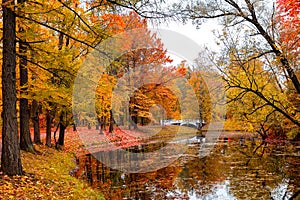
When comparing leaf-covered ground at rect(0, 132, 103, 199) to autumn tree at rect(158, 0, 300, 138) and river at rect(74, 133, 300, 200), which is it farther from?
autumn tree at rect(158, 0, 300, 138)

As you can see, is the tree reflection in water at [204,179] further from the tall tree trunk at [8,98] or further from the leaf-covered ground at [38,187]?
the tall tree trunk at [8,98]

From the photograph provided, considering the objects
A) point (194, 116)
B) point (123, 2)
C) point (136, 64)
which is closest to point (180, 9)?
point (123, 2)

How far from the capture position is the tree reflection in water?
9.03 meters

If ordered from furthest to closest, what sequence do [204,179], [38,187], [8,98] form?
[204,179] < [8,98] < [38,187]

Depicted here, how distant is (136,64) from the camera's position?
2369cm

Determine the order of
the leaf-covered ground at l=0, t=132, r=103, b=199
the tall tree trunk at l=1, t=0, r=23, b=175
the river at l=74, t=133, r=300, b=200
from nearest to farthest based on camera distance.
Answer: the leaf-covered ground at l=0, t=132, r=103, b=199 < the tall tree trunk at l=1, t=0, r=23, b=175 < the river at l=74, t=133, r=300, b=200

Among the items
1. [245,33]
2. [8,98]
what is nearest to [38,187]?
[8,98]

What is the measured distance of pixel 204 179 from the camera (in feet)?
36.3

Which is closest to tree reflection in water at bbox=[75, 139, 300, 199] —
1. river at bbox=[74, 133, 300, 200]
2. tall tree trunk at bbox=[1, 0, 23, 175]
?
river at bbox=[74, 133, 300, 200]

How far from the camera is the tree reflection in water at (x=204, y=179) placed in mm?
9031

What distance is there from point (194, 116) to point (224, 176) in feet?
76.9

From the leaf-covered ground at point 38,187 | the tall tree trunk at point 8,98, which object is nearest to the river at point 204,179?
the leaf-covered ground at point 38,187

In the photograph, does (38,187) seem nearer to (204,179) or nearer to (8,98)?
(8,98)

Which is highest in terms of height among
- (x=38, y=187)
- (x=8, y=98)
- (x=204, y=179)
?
(x=8, y=98)
